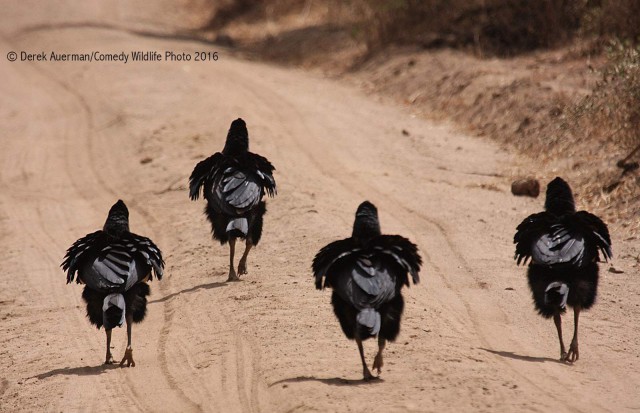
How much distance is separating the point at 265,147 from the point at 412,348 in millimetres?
7757

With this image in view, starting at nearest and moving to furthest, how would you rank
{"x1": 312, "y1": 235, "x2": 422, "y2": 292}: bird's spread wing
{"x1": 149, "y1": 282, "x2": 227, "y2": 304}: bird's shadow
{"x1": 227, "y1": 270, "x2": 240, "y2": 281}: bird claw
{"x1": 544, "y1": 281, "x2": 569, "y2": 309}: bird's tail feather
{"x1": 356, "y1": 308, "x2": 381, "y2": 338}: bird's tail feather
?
{"x1": 356, "y1": 308, "x2": 381, "y2": 338}: bird's tail feather → {"x1": 312, "y1": 235, "x2": 422, "y2": 292}: bird's spread wing → {"x1": 544, "y1": 281, "x2": 569, "y2": 309}: bird's tail feather → {"x1": 149, "y1": 282, "x2": 227, "y2": 304}: bird's shadow → {"x1": 227, "y1": 270, "x2": 240, "y2": 281}: bird claw

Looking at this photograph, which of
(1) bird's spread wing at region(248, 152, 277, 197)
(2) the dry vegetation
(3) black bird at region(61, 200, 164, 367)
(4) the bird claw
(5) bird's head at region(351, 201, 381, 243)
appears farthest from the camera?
(2) the dry vegetation

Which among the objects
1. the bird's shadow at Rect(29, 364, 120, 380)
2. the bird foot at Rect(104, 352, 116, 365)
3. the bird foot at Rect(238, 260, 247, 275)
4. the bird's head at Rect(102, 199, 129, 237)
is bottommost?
the bird's shadow at Rect(29, 364, 120, 380)

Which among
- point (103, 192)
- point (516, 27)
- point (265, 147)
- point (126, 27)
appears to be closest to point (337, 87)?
point (516, 27)

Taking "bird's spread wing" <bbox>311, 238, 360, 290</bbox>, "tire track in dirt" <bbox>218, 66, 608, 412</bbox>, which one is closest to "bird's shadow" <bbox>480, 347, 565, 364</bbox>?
"tire track in dirt" <bbox>218, 66, 608, 412</bbox>

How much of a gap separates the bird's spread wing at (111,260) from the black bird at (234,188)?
5.41 ft

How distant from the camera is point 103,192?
50.4ft

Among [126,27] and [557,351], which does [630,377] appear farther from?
[126,27]

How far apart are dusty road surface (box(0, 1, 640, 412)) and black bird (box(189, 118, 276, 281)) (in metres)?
0.64

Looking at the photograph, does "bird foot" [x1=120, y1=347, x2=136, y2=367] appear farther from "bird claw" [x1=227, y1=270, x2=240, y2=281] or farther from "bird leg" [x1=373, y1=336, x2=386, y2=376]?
"bird leg" [x1=373, y1=336, x2=386, y2=376]

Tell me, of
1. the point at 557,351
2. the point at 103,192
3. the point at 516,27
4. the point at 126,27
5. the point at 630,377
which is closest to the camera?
the point at 630,377

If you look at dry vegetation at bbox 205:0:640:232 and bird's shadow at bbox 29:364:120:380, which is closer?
bird's shadow at bbox 29:364:120:380

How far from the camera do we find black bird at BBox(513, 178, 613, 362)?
7941 mm

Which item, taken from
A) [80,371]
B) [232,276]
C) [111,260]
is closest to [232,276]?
[232,276]
